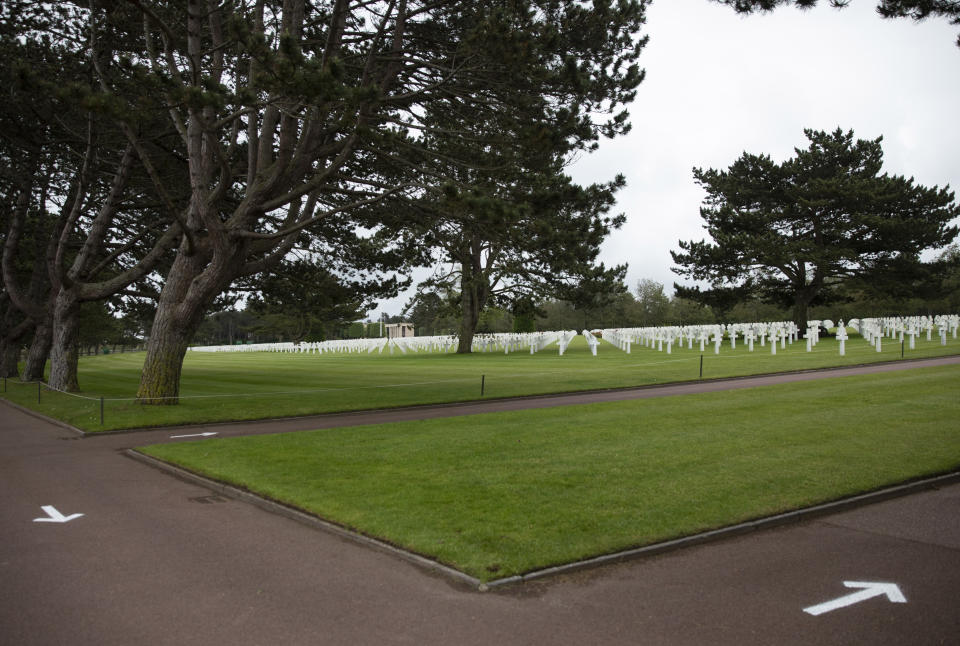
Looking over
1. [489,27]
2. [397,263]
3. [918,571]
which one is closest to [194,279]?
[397,263]

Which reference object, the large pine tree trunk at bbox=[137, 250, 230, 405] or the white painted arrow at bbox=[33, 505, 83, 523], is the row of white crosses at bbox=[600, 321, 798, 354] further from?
the white painted arrow at bbox=[33, 505, 83, 523]

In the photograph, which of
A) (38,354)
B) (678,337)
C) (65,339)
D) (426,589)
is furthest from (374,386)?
(678,337)

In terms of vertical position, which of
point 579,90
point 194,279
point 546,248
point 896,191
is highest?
point 896,191

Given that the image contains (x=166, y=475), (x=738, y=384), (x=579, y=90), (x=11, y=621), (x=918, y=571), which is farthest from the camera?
(x=738, y=384)

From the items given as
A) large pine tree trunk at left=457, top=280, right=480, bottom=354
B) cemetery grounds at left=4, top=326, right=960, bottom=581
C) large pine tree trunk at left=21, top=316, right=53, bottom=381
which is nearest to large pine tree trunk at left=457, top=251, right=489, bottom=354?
large pine tree trunk at left=457, top=280, right=480, bottom=354

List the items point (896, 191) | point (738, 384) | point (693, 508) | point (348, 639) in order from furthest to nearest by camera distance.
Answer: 1. point (896, 191)
2. point (738, 384)
3. point (693, 508)
4. point (348, 639)

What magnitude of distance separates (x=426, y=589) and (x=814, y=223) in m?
46.4

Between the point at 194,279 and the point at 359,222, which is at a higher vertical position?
the point at 359,222

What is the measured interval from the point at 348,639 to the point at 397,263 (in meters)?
18.4

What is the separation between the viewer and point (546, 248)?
16.0 m

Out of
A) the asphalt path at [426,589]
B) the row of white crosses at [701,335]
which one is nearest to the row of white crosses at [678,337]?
the row of white crosses at [701,335]

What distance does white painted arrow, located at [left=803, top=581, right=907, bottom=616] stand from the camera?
164 inches

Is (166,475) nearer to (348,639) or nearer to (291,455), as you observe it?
(291,455)

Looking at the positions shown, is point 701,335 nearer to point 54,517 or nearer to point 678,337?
point 678,337
